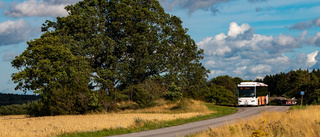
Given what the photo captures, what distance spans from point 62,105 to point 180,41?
781 inches

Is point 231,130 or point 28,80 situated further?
point 28,80

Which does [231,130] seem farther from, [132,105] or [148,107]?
[132,105]

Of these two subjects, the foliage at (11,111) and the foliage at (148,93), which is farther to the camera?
the foliage at (11,111)

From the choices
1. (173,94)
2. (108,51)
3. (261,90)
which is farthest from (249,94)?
(108,51)

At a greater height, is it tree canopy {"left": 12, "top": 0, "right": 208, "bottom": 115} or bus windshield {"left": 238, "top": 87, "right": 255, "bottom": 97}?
tree canopy {"left": 12, "top": 0, "right": 208, "bottom": 115}

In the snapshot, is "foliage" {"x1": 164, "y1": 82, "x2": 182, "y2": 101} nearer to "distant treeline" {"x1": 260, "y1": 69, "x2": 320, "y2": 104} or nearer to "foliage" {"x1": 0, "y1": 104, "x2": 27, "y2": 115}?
"distant treeline" {"x1": 260, "y1": 69, "x2": 320, "y2": 104}

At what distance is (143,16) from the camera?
1815 inches

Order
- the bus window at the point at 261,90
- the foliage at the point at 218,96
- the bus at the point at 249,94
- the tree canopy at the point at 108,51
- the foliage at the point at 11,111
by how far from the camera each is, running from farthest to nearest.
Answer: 1. the foliage at the point at 218,96
2. the foliage at the point at 11,111
3. the bus window at the point at 261,90
4. the bus at the point at 249,94
5. the tree canopy at the point at 108,51

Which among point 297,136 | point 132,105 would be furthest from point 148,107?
point 297,136

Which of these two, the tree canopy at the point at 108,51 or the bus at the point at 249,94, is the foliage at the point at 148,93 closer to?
the tree canopy at the point at 108,51

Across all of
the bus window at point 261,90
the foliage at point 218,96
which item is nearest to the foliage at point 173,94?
the bus window at point 261,90

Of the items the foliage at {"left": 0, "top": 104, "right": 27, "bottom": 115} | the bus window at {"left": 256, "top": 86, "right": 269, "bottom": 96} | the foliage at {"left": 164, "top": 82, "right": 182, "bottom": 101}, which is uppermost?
the bus window at {"left": 256, "top": 86, "right": 269, "bottom": 96}

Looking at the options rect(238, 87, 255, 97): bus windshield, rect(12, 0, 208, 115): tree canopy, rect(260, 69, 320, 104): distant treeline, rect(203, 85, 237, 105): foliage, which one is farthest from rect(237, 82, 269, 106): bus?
rect(203, 85, 237, 105): foliage

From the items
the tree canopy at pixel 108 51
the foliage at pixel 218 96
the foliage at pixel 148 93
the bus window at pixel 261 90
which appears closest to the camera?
the tree canopy at pixel 108 51
